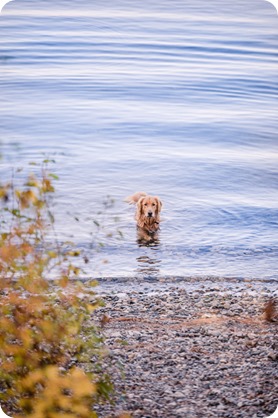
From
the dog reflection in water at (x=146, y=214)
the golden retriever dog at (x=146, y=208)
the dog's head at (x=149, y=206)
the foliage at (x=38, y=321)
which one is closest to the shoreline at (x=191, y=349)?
the foliage at (x=38, y=321)

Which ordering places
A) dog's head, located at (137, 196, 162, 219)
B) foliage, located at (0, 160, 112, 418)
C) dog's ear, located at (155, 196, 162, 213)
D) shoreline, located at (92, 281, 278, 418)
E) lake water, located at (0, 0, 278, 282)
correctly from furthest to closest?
1. dog's ear, located at (155, 196, 162, 213)
2. dog's head, located at (137, 196, 162, 219)
3. lake water, located at (0, 0, 278, 282)
4. shoreline, located at (92, 281, 278, 418)
5. foliage, located at (0, 160, 112, 418)

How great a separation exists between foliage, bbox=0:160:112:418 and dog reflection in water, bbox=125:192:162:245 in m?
0.72

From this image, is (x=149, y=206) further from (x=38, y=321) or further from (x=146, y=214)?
(x=38, y=321)

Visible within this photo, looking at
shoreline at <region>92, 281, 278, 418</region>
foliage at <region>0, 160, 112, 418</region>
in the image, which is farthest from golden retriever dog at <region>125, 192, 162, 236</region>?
foliage at <region>0, 160, 112, 418</region>

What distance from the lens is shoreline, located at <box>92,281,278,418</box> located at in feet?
17.3

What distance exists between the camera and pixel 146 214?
5.88 meters

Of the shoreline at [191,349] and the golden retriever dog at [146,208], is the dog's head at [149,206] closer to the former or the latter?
the golden retriever dog at [146,208]


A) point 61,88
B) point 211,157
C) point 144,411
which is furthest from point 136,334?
point 61,88

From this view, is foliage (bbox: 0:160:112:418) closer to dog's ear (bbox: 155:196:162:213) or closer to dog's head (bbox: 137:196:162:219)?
dog's head (bbox: 137:196:162:219)

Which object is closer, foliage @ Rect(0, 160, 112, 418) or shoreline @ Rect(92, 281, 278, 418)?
foliage @ Rect(0, 160, 112, 418)

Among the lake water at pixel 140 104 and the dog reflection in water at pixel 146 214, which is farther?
the dog reflection in water at pixel 146 214

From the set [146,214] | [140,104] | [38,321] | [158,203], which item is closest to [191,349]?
[146,214]

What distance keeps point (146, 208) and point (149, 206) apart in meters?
0.25

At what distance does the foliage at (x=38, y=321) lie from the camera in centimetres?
488
